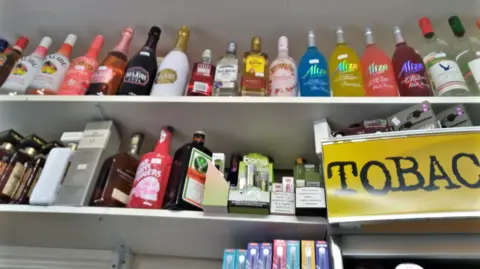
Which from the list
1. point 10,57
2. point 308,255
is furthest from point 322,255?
point 10,57

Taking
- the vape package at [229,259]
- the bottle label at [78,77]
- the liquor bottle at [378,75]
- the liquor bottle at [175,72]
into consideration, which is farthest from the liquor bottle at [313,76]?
the bottle label at [78,77]

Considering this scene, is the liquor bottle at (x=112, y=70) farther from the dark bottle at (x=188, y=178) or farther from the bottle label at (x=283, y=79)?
the bottle label at (x=283, y=79)

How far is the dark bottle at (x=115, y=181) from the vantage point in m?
0.96

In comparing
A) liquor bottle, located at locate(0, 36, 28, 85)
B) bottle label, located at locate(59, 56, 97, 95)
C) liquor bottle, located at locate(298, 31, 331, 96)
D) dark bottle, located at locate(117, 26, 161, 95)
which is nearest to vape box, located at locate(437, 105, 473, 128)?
liquor bottle, located at locate(298, 31, 331, 96)

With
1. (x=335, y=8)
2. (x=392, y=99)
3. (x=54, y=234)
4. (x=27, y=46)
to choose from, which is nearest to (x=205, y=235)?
(x=54, y=234)

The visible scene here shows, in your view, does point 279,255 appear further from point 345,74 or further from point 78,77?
point 78,77

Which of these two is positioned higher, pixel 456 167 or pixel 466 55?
pixel 466 55

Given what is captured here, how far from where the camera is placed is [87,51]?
135cm

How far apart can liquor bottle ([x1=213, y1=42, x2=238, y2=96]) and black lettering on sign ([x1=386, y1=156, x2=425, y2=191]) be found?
1.48ft

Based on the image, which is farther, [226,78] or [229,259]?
[226,78]

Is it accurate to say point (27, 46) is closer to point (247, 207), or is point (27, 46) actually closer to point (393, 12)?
point (247, 207)

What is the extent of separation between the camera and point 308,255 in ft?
2.66

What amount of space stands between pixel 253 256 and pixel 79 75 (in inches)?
27.8

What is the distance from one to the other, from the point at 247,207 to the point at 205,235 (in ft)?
0.52
